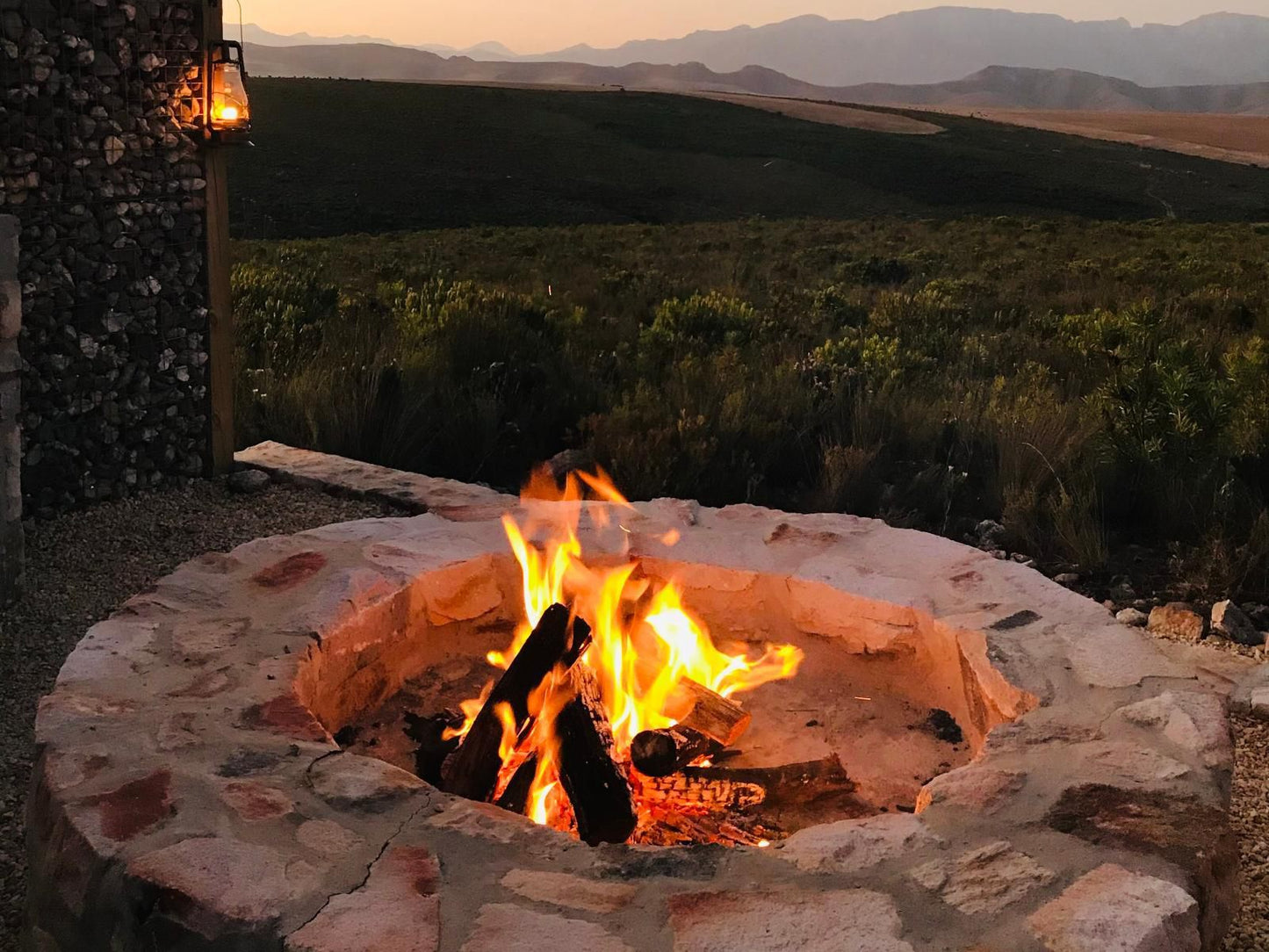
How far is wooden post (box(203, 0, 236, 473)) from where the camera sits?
5.97 meters

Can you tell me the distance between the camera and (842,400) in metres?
7.52

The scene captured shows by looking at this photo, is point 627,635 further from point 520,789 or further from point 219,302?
point 219,302

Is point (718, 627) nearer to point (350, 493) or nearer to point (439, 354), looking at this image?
point (350, 493)

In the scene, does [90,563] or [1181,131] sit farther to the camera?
[1181,131]

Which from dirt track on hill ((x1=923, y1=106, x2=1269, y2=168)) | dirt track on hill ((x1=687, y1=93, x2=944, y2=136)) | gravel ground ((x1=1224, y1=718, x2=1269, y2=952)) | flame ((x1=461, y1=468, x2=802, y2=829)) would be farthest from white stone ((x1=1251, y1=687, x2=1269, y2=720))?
dirt track on hill ((x1=687, y1=93, x2=944, y2=136))

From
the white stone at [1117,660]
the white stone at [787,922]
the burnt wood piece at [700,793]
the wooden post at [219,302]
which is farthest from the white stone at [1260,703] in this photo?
the wooden post at [219,302]

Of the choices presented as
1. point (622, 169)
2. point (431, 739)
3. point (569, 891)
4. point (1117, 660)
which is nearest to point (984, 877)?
point (569, 891)

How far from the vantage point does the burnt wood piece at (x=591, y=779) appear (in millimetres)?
2863

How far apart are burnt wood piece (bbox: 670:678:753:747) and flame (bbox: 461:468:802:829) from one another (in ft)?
0.19

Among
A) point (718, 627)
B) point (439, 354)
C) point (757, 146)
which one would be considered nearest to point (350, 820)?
point (718, 627)

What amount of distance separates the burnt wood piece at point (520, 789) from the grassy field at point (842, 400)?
3388mm

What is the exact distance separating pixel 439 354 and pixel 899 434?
3.14 m

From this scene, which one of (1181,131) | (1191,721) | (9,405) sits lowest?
(1191,721)

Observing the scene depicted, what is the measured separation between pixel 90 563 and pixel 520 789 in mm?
3027
